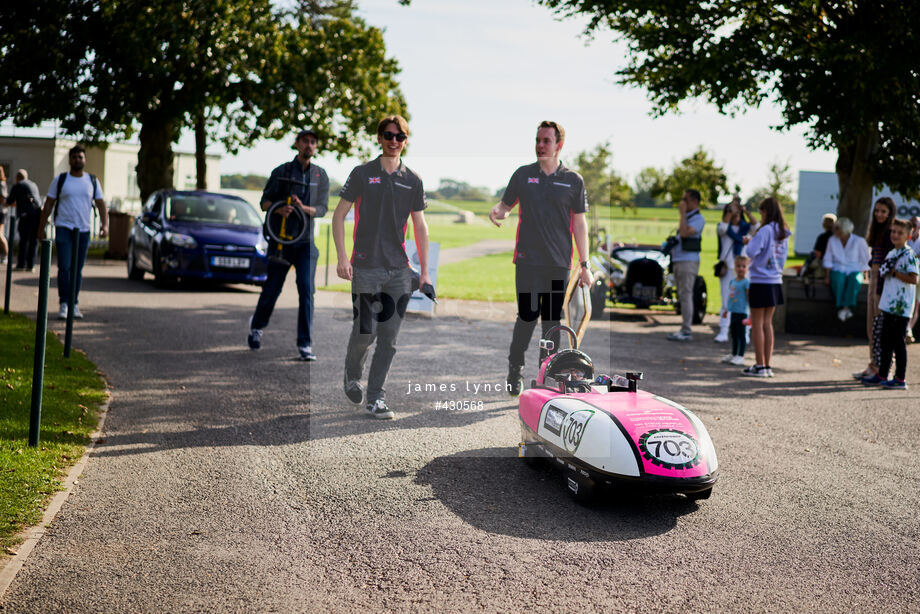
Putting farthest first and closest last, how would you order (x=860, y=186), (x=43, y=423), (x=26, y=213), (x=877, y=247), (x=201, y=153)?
1. (x=201, y=153)
2. (x=26, y=213)
3. (x=860, y=186)
4. (x=877, y=247)
5. (x=43, y=423)

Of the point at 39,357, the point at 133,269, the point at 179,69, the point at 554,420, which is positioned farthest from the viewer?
the point at 179,69

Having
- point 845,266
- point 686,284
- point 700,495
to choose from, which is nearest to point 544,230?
point 700,495

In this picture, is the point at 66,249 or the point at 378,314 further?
the point at 66,249

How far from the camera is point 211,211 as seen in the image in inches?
706

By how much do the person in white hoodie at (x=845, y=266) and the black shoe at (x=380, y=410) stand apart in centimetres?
989

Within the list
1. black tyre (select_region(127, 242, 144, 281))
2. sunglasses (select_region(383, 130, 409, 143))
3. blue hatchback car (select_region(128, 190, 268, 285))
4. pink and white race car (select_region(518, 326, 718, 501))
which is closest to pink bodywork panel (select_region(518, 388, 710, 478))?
pink and white race car (select_region(518, 326, 718, 501))

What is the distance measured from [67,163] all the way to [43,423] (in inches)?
1745

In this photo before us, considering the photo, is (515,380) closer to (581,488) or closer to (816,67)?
(581,488)

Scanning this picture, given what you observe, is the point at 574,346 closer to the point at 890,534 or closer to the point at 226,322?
the point at 890,534

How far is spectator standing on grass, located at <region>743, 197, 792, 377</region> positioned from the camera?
10.1m

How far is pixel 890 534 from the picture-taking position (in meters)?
4.83

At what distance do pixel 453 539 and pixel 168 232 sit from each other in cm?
1346

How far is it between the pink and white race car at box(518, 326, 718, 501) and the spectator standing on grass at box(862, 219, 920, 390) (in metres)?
5.24

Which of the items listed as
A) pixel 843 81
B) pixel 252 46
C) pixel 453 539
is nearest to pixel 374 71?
pixel 252 46
